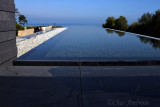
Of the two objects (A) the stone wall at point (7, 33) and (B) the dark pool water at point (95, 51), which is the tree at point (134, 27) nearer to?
(B) the dark pool water at point (95, 51)

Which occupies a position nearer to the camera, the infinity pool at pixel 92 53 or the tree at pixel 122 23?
the infinity pool at pixel 92 53

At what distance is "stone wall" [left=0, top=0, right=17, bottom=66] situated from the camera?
5255 millimetres

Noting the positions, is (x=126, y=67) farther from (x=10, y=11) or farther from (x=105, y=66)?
(x=10, y=11)

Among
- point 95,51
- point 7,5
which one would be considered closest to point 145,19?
point 95,51

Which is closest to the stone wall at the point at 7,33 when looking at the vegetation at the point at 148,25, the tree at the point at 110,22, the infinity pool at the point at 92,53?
the infinity pool at the point at 92,53

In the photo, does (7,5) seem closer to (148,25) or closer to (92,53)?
(92,53)

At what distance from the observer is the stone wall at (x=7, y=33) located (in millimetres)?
5255

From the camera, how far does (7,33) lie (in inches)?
225
